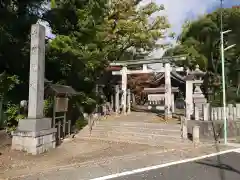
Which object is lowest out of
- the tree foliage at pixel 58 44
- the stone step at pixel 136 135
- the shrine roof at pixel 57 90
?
the stone step at pixel 136 135

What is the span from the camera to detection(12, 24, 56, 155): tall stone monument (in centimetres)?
1113

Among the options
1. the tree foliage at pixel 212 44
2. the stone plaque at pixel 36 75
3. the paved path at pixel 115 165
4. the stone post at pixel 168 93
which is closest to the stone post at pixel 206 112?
the paved path at pixel 115 165

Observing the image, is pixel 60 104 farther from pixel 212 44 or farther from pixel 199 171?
pixel 212 44

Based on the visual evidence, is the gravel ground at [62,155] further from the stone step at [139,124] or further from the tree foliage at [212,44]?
the tree foliage at [212,44]

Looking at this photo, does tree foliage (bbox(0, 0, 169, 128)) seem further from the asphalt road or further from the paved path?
the asphalt road

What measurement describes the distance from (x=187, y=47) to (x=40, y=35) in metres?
20.2

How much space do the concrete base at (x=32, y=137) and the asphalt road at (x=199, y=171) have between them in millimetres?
4605

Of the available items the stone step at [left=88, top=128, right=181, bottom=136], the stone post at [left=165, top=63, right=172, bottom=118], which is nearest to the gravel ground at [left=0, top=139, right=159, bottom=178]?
the stone step at [left=88, top=128, right=181, bottom=136]

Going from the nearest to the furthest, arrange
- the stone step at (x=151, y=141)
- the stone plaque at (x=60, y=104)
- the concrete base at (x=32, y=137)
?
the concrete base at (x=32, y=137) → the stone step at (x=151, y=141) → the stone plaque at (x=60, y=104)

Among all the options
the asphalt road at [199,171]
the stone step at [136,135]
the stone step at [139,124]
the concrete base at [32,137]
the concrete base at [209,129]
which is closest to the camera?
the asphalt road at [199,171]

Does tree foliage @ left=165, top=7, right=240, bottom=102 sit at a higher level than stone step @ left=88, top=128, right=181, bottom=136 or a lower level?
higher

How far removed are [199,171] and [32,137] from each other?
6.33 meters

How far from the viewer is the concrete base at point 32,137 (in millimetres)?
11039

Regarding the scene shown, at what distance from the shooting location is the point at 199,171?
8617 mm
